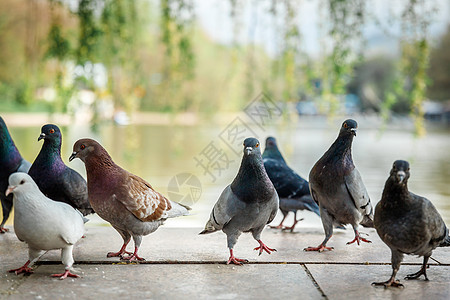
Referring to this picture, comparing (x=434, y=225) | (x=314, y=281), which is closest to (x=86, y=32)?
(x=314, y=281)

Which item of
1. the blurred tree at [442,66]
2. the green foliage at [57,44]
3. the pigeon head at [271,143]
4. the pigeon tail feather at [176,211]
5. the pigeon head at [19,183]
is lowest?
the pigeon tail feather at [176,211]

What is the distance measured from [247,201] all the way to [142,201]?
20.8 inches

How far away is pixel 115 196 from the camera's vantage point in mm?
2566

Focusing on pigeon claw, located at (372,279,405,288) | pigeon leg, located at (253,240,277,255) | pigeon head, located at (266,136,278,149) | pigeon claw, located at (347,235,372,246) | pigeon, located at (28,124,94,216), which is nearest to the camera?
pigeon claw, located at (372,279,405,288)

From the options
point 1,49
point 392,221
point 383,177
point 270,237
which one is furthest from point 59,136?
point 1,49

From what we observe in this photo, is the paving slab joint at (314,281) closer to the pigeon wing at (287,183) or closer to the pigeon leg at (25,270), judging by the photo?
the pigeon wing at (287,183)

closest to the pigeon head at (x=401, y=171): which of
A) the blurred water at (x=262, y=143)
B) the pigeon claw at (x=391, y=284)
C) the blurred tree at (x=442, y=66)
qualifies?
the pigeon claw at (x=391, y=284)

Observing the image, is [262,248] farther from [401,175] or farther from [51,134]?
[51,134]

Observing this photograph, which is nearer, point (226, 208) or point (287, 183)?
point (226, 208)

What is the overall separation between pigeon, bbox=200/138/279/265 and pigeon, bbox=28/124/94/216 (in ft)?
2.85

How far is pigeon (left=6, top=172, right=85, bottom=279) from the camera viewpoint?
2230 millimetres

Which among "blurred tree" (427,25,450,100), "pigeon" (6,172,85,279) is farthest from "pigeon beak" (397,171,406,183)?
"blurred tree" (427,25,450,100)

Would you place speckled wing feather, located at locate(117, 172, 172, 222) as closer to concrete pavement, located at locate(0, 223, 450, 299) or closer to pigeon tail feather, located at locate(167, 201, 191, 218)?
pigeon tail feather, located at locate(167, 201, 191, 218)

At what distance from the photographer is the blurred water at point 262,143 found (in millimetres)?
3517
